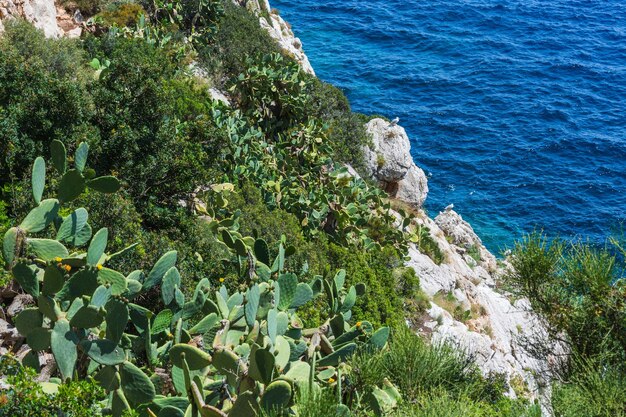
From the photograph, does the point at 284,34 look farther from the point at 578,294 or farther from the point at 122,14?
the point at 578,294

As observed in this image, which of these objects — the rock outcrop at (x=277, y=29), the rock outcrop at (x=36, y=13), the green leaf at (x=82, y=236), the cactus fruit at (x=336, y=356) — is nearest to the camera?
the green leaf at (x=82, y=236)

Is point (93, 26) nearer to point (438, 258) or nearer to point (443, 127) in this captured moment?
point (438, 258)

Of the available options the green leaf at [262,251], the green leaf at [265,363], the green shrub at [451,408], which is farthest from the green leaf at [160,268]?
the green shrub at [451,408]

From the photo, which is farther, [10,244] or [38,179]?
[38,179]

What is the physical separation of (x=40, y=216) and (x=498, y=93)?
3865 centimetres

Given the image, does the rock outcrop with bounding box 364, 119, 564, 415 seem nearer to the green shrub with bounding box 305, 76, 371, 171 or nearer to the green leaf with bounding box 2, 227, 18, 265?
the green shrub with bounding box 305, 76, 371, 171

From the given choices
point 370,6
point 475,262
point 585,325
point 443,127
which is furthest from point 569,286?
point 370,6

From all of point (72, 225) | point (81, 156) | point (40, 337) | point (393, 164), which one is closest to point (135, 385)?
point (40, 337)

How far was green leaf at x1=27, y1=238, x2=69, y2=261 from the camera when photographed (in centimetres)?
539

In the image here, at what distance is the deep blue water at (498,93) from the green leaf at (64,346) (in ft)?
81.4

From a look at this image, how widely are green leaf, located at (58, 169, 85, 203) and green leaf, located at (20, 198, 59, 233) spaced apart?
201 millimetres

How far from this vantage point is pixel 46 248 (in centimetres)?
545

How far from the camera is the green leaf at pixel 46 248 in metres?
5.39

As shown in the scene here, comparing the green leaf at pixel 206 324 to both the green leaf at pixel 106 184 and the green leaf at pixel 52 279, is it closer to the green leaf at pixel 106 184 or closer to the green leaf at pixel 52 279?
the green leaf at pixel 52 279
